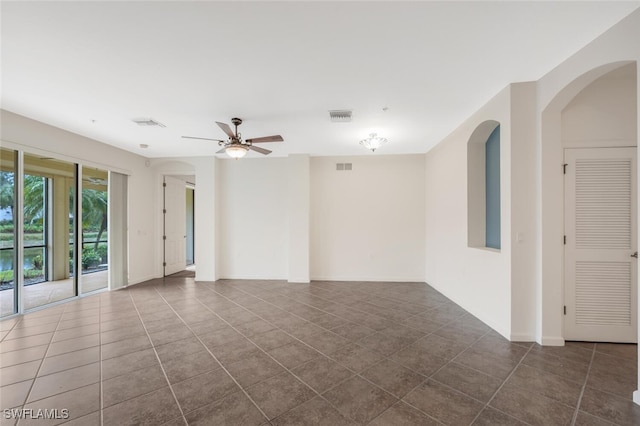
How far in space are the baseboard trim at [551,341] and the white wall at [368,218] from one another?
300cm

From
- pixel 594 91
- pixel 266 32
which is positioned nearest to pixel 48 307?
pixel 266 32

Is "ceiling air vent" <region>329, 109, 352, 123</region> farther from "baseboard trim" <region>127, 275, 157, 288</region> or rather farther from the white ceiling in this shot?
"baseboard trim" <region>127, 275, 157, 288</region>

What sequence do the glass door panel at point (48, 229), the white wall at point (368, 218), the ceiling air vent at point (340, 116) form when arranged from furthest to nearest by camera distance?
the white wall at point (368, 218) → the glass door panel at point (48, 229) → the ceiling air vent at point (340, 116)

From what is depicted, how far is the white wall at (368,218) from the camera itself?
231 inches

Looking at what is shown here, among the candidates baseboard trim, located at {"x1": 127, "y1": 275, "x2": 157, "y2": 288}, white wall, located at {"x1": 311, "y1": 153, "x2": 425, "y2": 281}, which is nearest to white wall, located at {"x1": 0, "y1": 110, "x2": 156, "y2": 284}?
baseboard trim, located at {"x1": 127, "y1": 275, "x2": 157, "y2": 288}

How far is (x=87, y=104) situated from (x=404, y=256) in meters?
6.15

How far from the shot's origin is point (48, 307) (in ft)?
13.5

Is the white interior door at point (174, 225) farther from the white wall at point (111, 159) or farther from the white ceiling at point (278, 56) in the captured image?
the white ceiling at point (278, 56)

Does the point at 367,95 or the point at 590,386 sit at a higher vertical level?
the point at 367,95

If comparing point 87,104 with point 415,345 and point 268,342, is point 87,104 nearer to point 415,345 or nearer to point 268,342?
point 268,342

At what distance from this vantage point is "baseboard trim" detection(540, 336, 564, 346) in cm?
280

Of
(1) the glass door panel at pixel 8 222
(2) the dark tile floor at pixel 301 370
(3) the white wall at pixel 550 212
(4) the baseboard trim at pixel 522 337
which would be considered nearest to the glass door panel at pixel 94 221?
(1) the glass door panel at pixel 8 222

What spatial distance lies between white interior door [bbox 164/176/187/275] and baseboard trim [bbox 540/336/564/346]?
294 inches

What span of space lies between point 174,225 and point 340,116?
218 inches
